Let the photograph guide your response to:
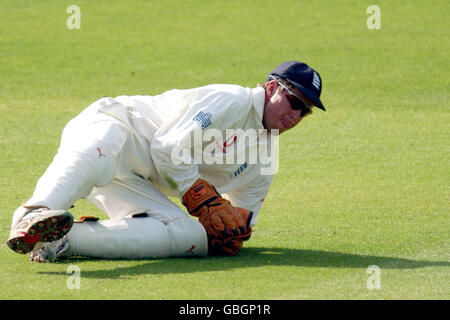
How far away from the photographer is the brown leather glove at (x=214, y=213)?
5086 millimetres

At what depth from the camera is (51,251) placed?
15.9 ft

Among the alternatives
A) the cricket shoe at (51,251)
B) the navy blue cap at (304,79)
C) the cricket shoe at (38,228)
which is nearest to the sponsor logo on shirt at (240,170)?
the navy blue cap at (304,79)

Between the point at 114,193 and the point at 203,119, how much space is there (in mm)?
830

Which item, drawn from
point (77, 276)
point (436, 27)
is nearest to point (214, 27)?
point (436, 27)

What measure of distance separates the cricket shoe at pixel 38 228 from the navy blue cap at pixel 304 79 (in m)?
1.70

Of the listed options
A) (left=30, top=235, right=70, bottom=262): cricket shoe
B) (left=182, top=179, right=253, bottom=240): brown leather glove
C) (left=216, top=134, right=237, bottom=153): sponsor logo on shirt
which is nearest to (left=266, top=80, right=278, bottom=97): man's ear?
(left=216, top=134, right=237, bottom=153): sponsor logo on shirt

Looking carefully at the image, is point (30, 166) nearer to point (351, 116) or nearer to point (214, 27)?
point (351, 116)

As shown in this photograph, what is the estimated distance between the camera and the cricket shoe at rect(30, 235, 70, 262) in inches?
190

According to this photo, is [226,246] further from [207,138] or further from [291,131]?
[291,131]

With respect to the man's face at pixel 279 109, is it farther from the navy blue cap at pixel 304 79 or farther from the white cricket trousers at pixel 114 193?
the white cricket trousers at pixel 114 193

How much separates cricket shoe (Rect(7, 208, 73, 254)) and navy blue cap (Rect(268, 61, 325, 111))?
1.70 metres

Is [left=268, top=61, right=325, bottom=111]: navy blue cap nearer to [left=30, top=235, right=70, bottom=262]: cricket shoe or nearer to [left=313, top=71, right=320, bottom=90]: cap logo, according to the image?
[left=313, top=71, right=320, bottom=90]: cap logo

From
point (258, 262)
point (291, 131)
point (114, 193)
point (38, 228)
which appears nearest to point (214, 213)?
point (258, 262)

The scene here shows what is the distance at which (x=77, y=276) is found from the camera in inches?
177
